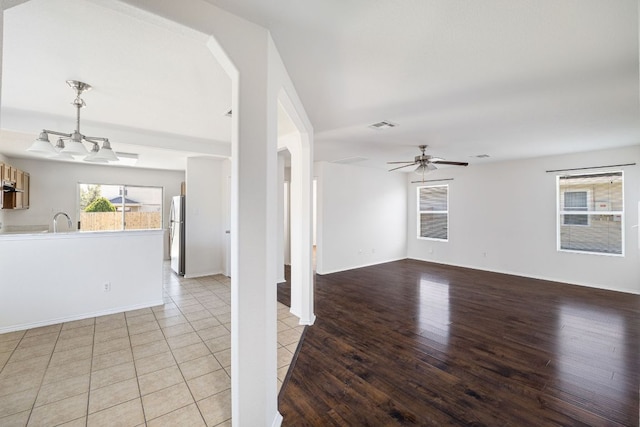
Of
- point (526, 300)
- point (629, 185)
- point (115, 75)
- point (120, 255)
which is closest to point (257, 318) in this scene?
point (115, 75)

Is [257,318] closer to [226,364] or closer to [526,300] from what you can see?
[226,364]

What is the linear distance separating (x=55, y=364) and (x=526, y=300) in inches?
227

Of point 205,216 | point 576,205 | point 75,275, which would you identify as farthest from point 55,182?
point 576,205

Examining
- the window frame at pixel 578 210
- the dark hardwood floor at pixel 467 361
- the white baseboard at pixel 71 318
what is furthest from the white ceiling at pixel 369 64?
the dark hardwood floor at pixel 467 361

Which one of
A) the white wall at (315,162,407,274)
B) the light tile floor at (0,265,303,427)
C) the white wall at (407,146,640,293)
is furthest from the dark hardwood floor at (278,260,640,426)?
the white wall at (315,162,407,274)

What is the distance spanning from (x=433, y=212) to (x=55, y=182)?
8659 millimetres

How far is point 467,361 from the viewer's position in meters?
2.55

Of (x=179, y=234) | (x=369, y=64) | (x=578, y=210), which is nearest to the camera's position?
(x=369, y=64)

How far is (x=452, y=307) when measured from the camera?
3.94 m

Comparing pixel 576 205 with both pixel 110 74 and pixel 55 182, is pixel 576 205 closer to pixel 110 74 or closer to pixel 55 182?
pixel 110 74

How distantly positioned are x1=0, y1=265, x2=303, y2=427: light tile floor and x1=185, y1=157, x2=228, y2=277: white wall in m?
1.89

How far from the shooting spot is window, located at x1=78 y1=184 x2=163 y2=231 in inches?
240

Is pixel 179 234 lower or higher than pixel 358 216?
lower

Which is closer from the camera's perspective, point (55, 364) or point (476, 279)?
point (55, 364)
